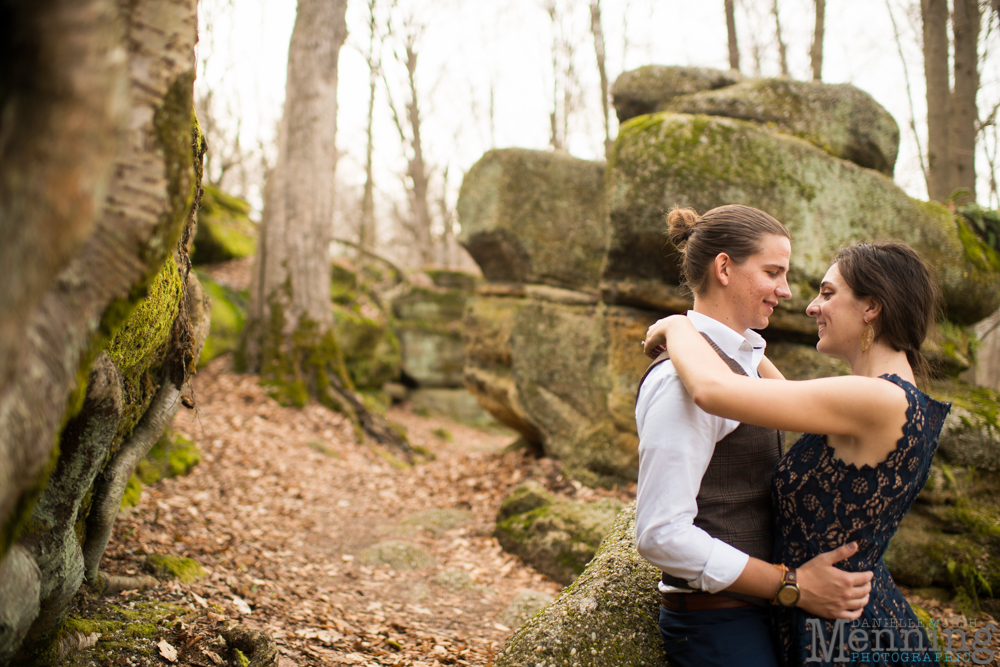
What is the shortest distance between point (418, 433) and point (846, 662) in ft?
34.2

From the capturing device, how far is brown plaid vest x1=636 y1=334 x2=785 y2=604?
6.31 feet

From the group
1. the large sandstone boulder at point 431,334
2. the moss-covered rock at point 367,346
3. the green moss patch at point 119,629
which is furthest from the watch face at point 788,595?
the large sandstone boulder at point 431,334

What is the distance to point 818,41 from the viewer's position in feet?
36.1

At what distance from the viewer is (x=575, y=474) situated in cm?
696

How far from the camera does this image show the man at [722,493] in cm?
177

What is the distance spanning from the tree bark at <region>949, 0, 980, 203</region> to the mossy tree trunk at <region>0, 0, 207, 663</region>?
10114 millimetres

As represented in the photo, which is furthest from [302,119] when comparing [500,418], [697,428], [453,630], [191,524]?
[697,428]

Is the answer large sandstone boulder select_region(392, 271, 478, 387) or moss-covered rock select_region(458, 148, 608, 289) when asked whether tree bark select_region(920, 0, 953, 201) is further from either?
large sandstone boulder select_region(392, 271, 478, 387)

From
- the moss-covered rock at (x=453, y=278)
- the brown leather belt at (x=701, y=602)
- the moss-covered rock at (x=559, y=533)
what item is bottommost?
the moss-covered rock at (x=559, y=533)

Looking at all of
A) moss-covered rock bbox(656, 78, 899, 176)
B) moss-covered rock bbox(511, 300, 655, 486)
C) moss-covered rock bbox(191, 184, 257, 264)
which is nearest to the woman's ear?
moss-covered rock bbox(511, 300, 655, 486)

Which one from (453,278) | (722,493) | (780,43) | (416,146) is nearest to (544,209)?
(722,493)

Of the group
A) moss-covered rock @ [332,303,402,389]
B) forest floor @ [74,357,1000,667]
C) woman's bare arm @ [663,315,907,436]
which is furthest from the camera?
moss-covered rock @ [332,303,402,389]

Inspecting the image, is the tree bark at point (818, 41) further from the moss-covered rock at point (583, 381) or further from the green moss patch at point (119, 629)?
the green moss patch at point (119, 629)

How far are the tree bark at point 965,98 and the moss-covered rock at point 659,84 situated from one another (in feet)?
13.0
